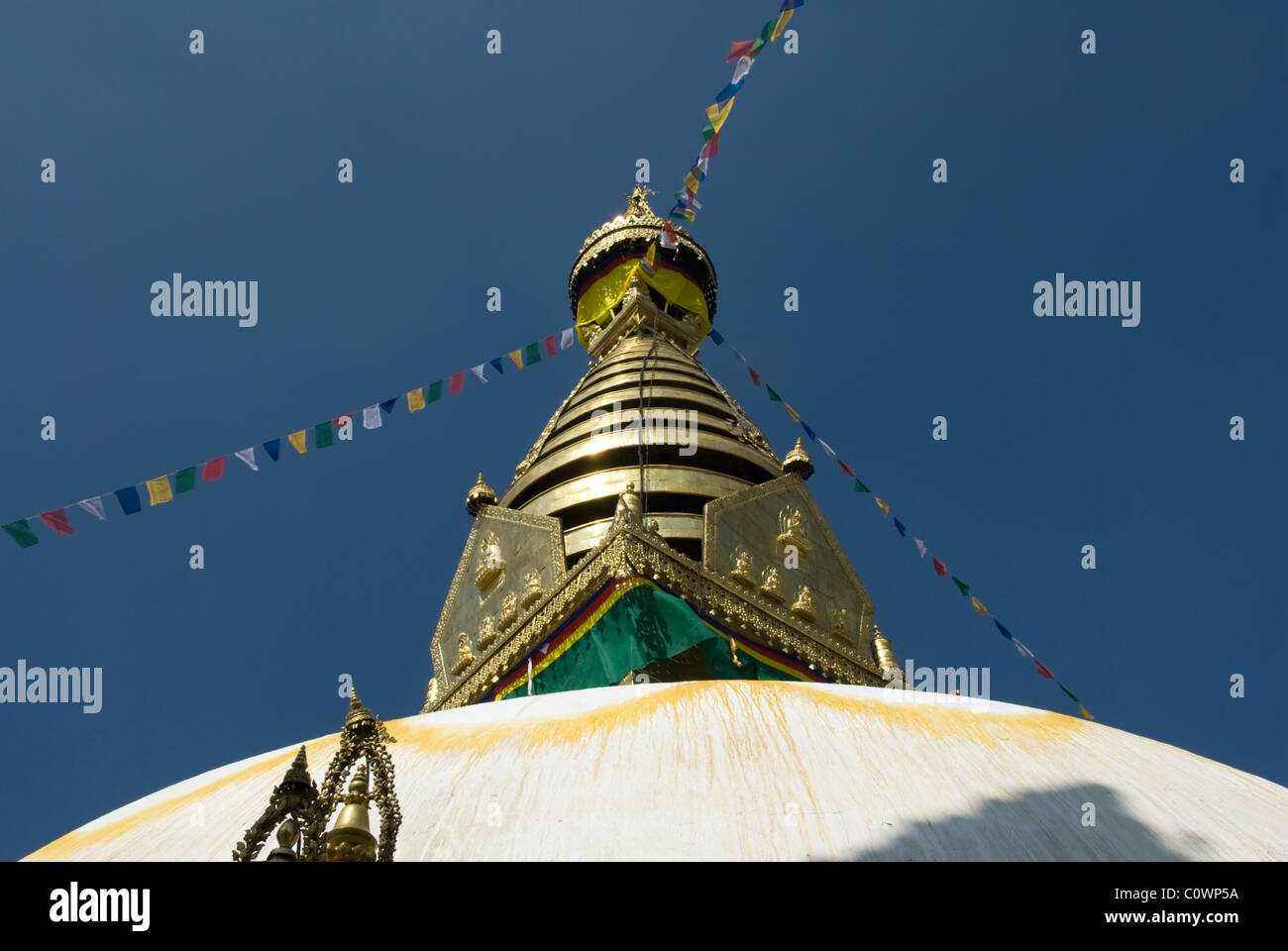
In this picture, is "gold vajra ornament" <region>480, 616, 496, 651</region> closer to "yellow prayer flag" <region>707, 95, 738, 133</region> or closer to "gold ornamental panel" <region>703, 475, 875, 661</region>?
"gold ornamental panel" <region>703, 475, 875, 661</region>

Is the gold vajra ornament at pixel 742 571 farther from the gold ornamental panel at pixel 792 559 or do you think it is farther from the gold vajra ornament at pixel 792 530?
the gold vajra ornament at pixel 792 530

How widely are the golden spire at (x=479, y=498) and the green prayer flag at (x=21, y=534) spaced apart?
644 centimetres

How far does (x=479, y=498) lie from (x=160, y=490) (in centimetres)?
538

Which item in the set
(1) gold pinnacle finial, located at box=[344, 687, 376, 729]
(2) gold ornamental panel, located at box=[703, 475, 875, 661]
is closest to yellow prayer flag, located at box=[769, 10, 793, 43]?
(2) gold ornamental panel, located at box=[703, 475, 875, 661]

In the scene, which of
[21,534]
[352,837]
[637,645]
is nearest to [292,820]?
[352,837]

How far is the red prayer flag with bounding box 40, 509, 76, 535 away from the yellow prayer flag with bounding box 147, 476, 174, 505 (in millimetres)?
734

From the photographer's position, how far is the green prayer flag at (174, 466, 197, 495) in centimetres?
796

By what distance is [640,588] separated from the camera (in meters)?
9.84

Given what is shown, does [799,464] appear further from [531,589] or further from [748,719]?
[748,719]

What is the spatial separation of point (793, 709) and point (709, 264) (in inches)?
559

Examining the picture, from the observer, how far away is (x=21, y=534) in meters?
6.73
